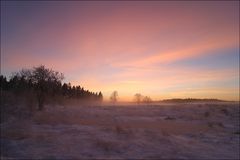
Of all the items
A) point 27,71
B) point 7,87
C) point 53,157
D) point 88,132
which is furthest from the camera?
point 7,87

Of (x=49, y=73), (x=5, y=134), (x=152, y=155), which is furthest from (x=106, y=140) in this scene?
(x=49, y=73)

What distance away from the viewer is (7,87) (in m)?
94.8

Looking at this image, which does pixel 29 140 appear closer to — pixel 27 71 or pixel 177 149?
pixel 177 149

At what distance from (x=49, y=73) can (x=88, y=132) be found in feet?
127

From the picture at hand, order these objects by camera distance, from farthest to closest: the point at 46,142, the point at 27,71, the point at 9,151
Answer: the point at 27,71 → the point at 46,142 → the point at 9,151

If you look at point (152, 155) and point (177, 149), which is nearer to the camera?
point (152, 155)

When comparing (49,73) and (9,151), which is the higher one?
(49,73)

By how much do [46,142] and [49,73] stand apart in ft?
141

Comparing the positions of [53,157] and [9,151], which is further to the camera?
[9,151]

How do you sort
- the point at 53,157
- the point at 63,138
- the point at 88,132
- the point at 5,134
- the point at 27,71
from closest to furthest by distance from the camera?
the point at 53,157 < the point at 63,138 < the point at 5,134 < the point at 88,132 < the point at 27,71

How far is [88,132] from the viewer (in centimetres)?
2834

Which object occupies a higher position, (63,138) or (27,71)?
(27,71)

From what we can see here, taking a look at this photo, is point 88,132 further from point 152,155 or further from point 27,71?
Answer: point 27,71

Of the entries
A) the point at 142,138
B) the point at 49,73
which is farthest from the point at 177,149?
the point at 49,73
